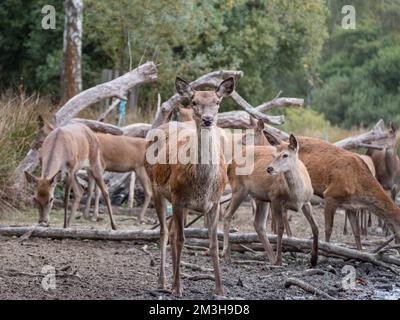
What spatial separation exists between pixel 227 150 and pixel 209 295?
173 inches

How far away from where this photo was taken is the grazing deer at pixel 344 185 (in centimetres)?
1169

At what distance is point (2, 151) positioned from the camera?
14883 mm

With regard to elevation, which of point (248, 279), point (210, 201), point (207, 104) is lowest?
point (248, 279)

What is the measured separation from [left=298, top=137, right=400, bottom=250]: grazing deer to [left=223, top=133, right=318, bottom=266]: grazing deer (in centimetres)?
68

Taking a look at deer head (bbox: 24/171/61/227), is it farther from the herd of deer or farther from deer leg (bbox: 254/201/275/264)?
deer leg (bbox: 254/201/275/264)

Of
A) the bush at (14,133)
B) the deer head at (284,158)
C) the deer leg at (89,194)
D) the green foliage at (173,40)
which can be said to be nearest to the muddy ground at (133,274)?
the deer head at (284,158)

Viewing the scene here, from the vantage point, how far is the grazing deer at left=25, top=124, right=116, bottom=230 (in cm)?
1286

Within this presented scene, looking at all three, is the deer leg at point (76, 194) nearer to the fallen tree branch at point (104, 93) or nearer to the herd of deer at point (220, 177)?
the herd of deer at point (220, 177)

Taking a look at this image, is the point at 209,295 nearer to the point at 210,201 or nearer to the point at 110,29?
the point at 210,201

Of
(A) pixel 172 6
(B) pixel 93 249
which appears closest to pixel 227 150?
(B) pixel 93 249

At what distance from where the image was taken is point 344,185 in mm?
11977

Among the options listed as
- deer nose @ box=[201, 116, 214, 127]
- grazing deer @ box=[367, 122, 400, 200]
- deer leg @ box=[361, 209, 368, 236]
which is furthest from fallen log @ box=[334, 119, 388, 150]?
deer nose @ box=[201, 116, 214, 127]

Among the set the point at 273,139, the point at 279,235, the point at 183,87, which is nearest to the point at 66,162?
the point at 273,139
